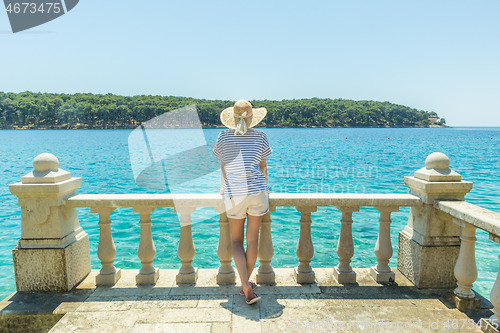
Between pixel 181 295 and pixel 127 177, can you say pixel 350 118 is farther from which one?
pixel 181 295

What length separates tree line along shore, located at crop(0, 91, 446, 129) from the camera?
331 feet

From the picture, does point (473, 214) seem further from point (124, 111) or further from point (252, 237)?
point (124, 111)

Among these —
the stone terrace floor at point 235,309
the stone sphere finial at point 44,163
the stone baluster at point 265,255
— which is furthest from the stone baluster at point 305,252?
the stone sphere finial at point 44,163

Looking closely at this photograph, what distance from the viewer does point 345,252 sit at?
13.7ft

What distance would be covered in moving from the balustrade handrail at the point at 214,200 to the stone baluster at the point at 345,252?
18cm

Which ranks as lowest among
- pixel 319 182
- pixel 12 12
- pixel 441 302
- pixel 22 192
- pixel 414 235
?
pixel 319 182

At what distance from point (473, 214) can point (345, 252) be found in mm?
1437

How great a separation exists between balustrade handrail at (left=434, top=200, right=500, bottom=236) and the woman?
77.5 inches

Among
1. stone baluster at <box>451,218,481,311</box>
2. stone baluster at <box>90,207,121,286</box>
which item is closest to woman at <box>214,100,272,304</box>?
stone baluster at <box>90,207,121,286</box>

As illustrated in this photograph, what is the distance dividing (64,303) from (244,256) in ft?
6.44

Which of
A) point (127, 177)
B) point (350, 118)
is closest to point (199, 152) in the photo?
point (127, 177)

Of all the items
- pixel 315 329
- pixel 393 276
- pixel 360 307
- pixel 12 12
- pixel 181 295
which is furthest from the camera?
pixel 12 12

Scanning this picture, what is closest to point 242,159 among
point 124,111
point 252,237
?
point 252,237

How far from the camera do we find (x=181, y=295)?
3779 mm
